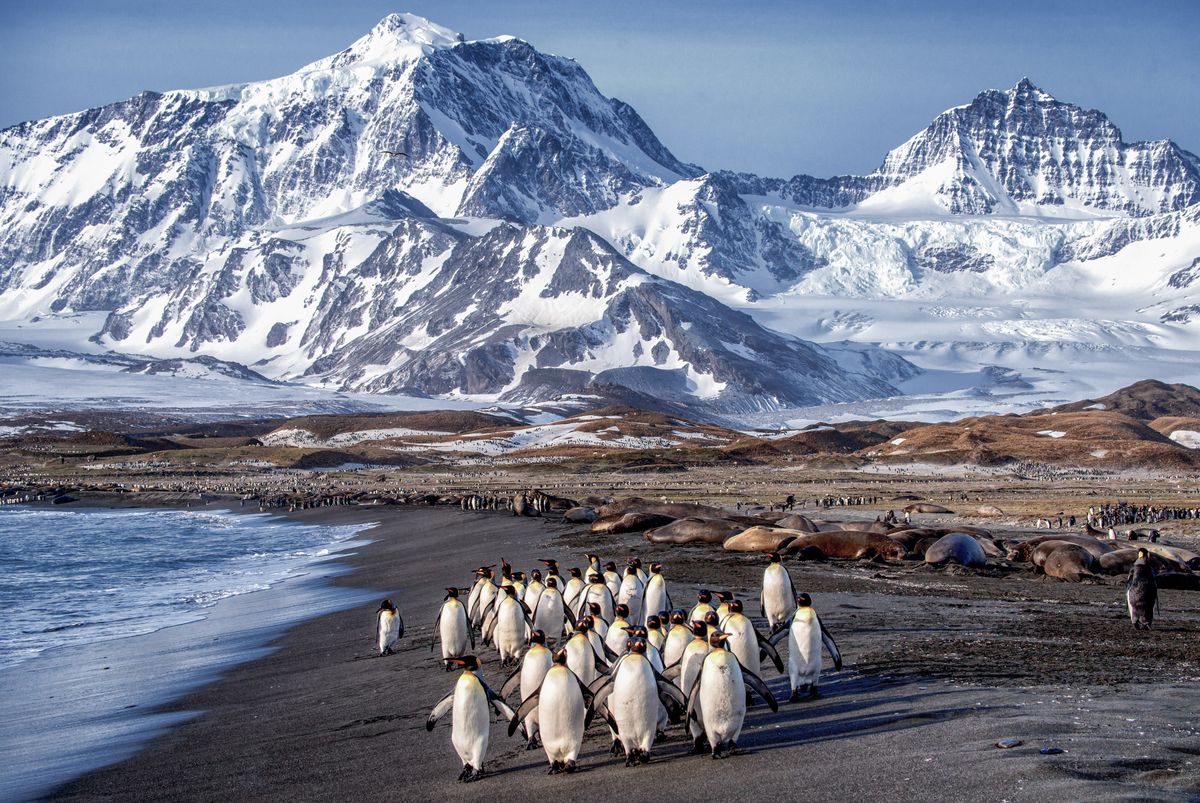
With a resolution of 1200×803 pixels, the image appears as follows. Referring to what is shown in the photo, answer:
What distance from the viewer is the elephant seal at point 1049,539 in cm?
2314

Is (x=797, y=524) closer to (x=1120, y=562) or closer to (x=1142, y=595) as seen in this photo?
(x=1120, y=562)

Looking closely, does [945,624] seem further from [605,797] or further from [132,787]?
[132,787]

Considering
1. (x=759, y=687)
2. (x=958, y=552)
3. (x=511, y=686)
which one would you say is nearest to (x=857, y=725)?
(x=759, y=687)

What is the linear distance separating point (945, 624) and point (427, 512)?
119ft

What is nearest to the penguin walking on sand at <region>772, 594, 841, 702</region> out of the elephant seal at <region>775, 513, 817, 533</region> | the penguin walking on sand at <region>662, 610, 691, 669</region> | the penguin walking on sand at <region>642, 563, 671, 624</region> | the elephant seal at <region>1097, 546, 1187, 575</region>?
the penguin walking on sand at <region>662, 610, 691, 669</region>

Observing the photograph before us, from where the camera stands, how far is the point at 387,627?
1767cm

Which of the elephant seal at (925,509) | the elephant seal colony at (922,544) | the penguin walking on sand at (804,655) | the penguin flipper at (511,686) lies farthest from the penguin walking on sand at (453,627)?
the elephant seal at (925,509)

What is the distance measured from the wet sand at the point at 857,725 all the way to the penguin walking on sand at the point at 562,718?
0.20m

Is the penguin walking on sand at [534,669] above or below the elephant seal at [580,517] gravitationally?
above

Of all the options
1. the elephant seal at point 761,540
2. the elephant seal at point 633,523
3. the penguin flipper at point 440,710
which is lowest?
the elephant seal at point 633,523

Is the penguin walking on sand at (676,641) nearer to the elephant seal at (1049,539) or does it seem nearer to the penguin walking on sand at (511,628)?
the penguin walking on sand at (511,628)

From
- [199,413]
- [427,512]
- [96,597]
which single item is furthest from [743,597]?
[199,413]

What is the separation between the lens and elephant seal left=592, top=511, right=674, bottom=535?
111 feet

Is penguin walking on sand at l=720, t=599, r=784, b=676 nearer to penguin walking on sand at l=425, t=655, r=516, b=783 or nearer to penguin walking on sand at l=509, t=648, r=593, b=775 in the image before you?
penguin walking on sand at l=509, t=648, r=593, b=775
